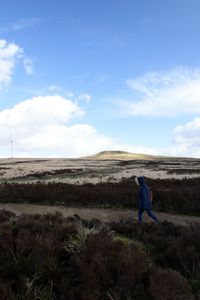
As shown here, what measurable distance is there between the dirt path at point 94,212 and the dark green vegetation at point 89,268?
32.6 feet

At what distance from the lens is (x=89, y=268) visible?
7.95m

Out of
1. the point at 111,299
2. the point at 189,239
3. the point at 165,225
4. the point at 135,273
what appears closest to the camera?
the point at 111,299

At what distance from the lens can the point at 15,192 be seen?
1089 inches

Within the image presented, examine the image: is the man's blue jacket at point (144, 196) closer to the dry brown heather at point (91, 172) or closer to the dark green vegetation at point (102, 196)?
the dark green vegetation at point (102, 196)

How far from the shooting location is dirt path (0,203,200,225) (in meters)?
20.6

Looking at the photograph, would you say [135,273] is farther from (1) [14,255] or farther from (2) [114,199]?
(2) [114,199]

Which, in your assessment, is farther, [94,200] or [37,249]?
[94,200]

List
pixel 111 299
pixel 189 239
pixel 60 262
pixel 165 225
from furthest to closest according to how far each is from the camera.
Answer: pixel 165 225 < pixel 189 239 < pixel 60 262 < pixel 111 299

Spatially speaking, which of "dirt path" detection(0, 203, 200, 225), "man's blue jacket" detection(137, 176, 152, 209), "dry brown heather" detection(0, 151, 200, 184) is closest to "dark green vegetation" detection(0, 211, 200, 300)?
"man's blue jacket" detection(137, 176, 152, 209)

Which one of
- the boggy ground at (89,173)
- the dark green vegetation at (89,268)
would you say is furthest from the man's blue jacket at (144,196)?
the boggy ground at (89,173)

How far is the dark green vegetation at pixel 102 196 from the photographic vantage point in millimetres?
23719

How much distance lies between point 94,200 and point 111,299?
18.1 m

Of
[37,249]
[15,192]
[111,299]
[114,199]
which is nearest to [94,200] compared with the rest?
[114,199]

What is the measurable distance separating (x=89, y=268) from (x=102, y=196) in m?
17.6
